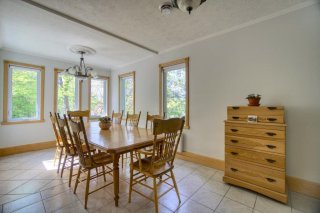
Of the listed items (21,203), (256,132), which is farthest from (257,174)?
(21,203)

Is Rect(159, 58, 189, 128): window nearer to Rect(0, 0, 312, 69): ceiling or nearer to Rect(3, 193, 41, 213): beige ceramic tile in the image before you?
Rect(0, 0, 312, 69): ceiling

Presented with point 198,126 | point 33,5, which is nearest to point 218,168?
point 198,126

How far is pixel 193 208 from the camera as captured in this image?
177 cm

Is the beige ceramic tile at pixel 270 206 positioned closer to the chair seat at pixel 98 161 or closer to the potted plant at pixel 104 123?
the chair seat at pixel 98 161

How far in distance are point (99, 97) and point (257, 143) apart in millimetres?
4951

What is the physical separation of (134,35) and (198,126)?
2.24 metres

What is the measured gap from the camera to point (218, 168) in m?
2.80

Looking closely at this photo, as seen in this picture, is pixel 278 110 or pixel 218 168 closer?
pixel 278 110

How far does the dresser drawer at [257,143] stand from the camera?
1.87 meters

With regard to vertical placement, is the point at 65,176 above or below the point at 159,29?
below

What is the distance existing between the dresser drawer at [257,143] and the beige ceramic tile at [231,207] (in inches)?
28.9

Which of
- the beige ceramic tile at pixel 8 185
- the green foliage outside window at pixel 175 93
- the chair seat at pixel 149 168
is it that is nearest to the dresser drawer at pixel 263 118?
the chair seat at pixel 149 168

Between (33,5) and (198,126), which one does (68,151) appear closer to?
(33,5)

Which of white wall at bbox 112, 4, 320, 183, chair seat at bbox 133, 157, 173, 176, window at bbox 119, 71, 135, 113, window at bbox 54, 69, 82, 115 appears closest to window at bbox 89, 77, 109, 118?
window at bbox 54, 69, 82, 115
